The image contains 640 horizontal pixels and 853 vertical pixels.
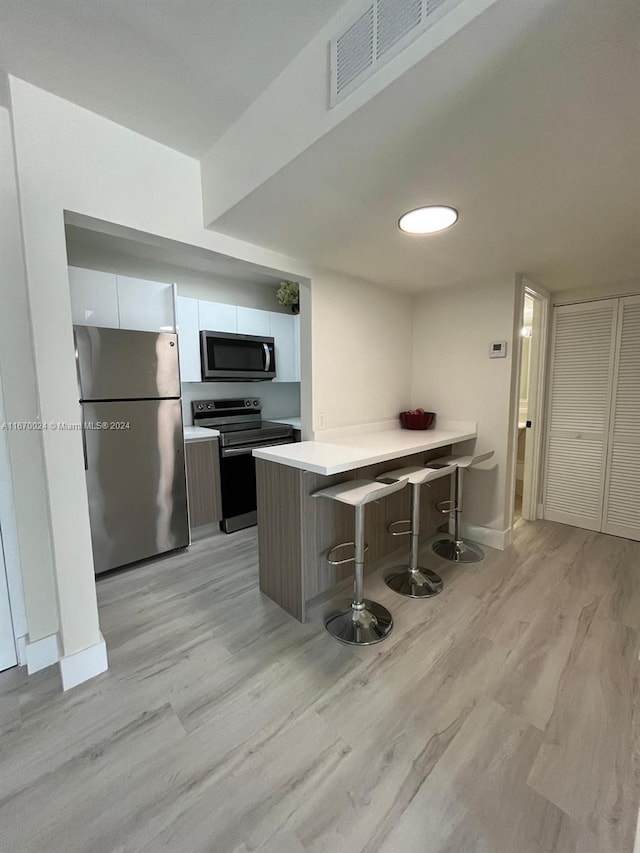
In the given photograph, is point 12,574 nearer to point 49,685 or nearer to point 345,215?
point 49,685

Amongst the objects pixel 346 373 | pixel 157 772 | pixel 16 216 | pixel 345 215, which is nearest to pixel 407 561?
pixel 346 373

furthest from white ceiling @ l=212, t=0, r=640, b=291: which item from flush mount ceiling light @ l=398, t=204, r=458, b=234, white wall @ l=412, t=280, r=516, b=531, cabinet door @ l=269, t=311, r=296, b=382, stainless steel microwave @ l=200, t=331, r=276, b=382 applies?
cabinet door @ l=269, t=311, r=296, b=382

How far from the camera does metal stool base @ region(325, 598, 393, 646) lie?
188 cm

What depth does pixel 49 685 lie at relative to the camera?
163cm

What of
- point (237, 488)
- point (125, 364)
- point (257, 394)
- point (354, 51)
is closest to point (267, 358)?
point (257, 394)

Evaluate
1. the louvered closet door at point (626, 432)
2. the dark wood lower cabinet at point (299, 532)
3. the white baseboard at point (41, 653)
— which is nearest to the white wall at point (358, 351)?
the dark wood lower cabinet at point (299, 532)

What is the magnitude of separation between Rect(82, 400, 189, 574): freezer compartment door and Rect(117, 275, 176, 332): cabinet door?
2.43ft

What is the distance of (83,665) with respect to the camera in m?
1.63

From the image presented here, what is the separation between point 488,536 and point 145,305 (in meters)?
3.45

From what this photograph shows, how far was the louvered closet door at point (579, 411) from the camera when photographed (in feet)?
10.0

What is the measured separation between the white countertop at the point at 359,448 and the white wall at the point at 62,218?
0.97m

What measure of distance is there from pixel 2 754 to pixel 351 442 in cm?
217

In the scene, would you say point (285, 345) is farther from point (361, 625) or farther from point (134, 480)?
point (361, 625)

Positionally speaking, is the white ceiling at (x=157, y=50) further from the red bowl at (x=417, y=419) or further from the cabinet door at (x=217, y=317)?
the red bowl at (x=417, y=419)
